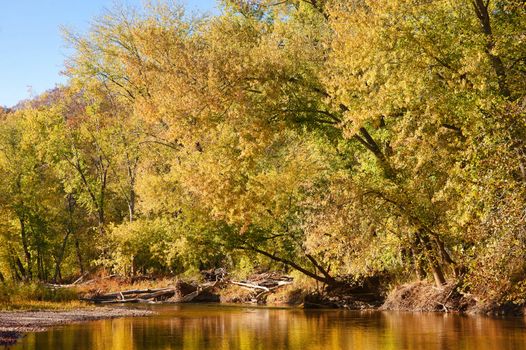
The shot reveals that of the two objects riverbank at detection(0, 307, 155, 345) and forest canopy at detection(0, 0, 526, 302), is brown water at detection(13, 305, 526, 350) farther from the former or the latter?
forest canopy at detection(0, 0, 526, 302)

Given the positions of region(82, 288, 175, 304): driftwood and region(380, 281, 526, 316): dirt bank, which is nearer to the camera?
region(380, 281, 526, 316): dirt bank

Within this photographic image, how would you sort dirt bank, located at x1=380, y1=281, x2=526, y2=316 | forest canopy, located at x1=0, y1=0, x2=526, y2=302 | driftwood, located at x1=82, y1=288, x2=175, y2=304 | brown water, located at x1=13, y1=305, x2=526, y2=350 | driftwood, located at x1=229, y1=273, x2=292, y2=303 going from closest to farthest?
brown water, located at x1=13, y1=305, x2=526, y2=350 < forest canopy, located at x1=0, y1=0, x2=526, y2=302 < dirt bank, located at x1=380, y1=281, x2=526, y2=316 < driftwood, located at x1=229, y1=273, x2=292, y2=303 < driftwood, located at x1=82, y1=288, x2=175, y2=304

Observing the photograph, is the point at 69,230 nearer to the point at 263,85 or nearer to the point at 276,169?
the point at 276,169

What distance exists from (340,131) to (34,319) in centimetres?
1493

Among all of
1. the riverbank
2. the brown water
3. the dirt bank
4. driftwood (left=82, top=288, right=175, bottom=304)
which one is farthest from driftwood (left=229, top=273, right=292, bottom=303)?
the brown water

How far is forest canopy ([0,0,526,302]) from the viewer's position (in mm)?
20281

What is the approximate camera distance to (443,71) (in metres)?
24.0

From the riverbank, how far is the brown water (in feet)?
1.68

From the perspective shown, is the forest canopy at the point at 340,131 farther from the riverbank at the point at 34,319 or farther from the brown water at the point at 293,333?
the riverbank at the point at 34,319

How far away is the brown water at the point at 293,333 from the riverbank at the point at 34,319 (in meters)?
0.51

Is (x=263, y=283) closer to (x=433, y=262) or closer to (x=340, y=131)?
(x=340, y=131)

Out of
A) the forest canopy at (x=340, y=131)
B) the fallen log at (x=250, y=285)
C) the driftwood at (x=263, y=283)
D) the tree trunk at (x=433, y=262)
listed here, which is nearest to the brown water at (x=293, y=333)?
the forest canopy at (x=340, y=131)

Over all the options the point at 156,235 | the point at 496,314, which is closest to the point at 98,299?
the point at 156,235

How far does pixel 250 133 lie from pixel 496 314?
11.9 metres
